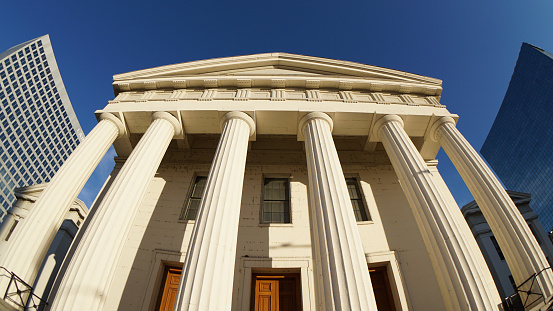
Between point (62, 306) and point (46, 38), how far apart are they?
11824 cm

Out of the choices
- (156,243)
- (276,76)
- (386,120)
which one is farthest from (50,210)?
(386,120)

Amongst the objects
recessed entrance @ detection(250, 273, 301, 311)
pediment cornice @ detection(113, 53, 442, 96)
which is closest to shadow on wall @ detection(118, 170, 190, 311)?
recessed entrance @ detection(250, 273, 301, 311)

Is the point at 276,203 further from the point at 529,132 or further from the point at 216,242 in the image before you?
the point at 529,132

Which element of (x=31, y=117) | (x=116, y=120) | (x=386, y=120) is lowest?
(x=386, y=120)

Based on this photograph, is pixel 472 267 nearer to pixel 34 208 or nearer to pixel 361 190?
pixel 361 190

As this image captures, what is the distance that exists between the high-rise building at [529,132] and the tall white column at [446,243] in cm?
7888

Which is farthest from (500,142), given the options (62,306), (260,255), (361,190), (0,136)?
(0,136)

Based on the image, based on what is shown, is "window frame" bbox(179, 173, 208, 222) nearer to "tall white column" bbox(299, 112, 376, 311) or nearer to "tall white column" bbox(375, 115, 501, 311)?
"tall white column" bbox(299, 112, 376, 311)

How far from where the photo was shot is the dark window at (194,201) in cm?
1206

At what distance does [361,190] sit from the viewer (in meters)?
13.0

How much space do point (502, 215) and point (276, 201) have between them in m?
8.26

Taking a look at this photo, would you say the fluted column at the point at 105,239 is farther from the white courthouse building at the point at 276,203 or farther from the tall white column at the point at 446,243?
the tall white column at the point at 446,243

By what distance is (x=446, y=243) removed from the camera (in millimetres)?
7383

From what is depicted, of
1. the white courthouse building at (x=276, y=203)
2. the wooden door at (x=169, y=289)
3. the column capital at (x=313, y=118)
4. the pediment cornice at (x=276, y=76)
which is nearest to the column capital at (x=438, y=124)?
the white courthouse building at (x=276, y=203)
